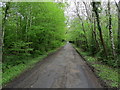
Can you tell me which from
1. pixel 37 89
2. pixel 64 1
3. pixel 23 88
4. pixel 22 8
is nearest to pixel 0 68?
pixel 23 88

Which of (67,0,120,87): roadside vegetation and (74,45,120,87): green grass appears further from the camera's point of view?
(67,0,120,87): roadside vegetation

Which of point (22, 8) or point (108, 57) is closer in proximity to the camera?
point (108, 57)

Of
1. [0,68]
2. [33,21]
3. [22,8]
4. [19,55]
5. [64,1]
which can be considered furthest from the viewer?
[64,1]

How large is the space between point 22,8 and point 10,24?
1942mm

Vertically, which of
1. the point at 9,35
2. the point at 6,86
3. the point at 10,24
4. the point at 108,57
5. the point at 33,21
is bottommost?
the point at 6,86

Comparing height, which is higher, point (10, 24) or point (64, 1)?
point (64, 1)

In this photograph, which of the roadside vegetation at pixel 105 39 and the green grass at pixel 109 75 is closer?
the green grass at pixel 109 75

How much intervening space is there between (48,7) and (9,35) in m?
4.98

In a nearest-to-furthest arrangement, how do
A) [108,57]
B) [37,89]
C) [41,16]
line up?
[37,89], [108,57], [41,16]

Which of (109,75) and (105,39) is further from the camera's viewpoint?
(105,39)

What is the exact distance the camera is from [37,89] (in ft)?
11.6

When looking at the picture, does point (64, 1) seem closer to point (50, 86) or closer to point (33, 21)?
point (33, 21)

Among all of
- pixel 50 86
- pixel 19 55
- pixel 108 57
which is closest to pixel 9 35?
pixel 19 55

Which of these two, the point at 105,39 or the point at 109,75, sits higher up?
the point at 105,39
